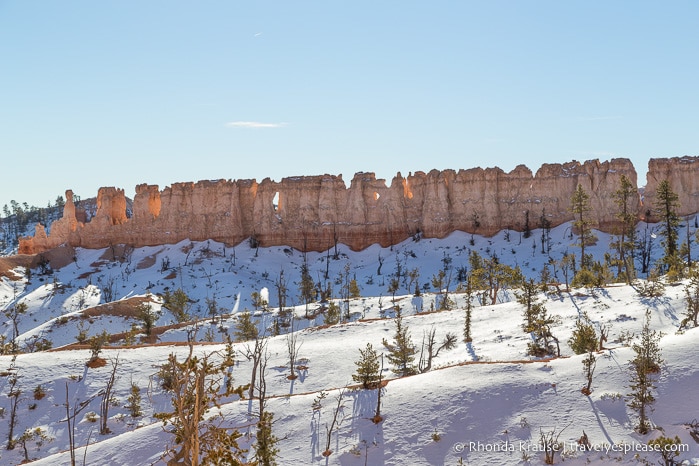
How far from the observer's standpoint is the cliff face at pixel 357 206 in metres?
81.9

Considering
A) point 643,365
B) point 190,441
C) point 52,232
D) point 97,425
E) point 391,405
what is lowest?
point 97,425

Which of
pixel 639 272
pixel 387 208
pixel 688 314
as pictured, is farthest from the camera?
pixel 387 208

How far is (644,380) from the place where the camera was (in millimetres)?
20000

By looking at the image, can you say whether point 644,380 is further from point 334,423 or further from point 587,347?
point 334,423

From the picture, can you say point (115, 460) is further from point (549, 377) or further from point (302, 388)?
point (549, 377)

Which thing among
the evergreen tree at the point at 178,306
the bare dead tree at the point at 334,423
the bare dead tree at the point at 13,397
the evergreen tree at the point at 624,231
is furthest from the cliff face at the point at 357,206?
the bare dead tree at the point at 334,423

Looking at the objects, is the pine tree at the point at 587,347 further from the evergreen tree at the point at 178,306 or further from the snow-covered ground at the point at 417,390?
the evergreen tree at the point at 178,306

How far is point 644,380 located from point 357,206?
236 feet

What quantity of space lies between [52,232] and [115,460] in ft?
284

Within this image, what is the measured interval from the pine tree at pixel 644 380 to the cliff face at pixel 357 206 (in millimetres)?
60111

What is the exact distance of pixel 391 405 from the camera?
24078 millimetres

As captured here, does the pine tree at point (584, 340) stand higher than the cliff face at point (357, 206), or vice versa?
the cliff face at point (357, 206)

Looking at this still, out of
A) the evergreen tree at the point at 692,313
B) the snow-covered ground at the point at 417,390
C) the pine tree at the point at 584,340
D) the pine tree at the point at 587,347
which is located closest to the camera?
the snow-covered ground at the point at 417,390

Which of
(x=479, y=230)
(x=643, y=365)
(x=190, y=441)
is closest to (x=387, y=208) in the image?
(x=479, y=230)
